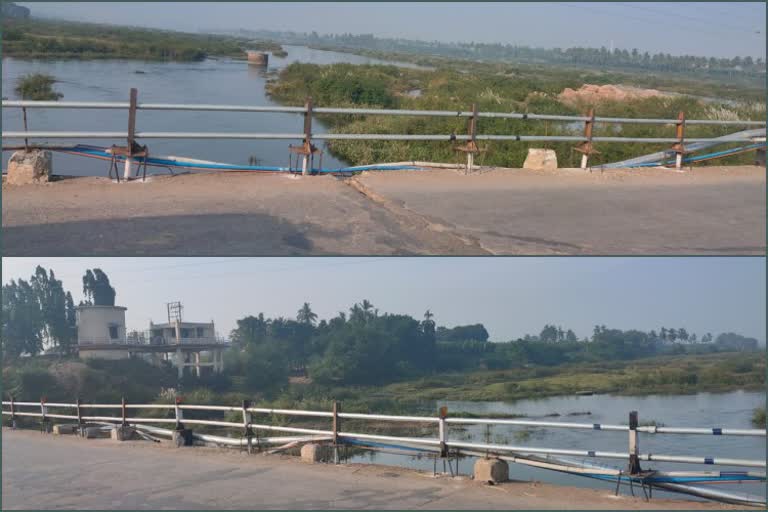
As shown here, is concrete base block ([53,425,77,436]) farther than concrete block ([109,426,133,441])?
Yes

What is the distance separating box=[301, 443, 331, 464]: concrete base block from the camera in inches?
346

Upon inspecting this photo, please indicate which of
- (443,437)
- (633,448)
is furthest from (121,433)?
(633,448)

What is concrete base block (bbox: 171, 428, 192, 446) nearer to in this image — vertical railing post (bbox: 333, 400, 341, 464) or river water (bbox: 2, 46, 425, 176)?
vertical railing post (bbox: 333, 400, 341, 464)

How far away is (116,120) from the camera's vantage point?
30.1 meters

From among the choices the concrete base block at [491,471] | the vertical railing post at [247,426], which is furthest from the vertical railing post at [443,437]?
the vertical railing post at [247,426]

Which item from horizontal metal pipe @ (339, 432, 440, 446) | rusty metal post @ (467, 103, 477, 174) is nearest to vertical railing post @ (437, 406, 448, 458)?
horizontal metal pipe @ (339, 432, 440, 446)

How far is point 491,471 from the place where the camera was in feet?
24.0

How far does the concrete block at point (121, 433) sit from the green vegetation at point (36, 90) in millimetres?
29480

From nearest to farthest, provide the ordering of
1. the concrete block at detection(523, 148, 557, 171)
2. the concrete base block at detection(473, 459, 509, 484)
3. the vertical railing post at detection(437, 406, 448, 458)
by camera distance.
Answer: the concrete base block at detection(473, 459, 509, 484) → the vertical railing post at detection(437, 406, 448, 458) → the concrete block at detection(523, 148, 557, 171)

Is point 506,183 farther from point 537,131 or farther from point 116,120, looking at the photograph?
point 116,120

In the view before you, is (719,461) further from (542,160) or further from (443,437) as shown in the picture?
(542,160)

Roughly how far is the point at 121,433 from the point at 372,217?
5.29 metres

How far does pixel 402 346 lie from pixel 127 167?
622 inches

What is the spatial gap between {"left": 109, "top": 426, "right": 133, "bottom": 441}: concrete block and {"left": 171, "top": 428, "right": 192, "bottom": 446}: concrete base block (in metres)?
1.48
